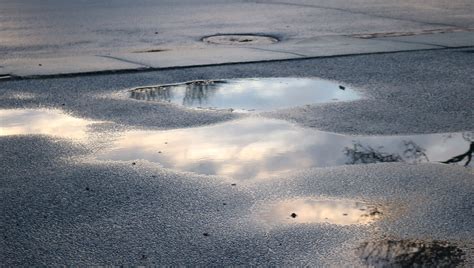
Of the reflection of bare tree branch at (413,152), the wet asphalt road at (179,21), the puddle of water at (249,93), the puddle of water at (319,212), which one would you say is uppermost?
the puddle of water at (319,212)

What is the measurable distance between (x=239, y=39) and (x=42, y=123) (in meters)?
5.94

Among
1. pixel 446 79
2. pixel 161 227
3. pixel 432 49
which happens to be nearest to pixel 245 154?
pixel 161 227

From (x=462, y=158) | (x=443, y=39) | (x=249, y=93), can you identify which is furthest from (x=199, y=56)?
(x=462, y=158)

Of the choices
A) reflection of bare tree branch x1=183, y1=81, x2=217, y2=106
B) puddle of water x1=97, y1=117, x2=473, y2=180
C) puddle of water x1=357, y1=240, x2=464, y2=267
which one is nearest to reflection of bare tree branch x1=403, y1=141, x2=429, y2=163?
puddle of water x1=97, y1=117, x2=473, y2=180

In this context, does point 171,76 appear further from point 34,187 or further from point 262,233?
point 262,233

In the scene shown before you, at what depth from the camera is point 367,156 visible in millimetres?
6223

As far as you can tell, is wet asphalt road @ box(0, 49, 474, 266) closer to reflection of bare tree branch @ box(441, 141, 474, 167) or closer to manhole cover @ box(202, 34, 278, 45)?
reflection of bare tree branch @ box(441, 141, 474, 167)

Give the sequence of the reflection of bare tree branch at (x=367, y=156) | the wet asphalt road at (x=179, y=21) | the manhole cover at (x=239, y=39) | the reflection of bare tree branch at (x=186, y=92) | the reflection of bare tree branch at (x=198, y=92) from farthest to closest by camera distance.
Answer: the manhole cover at (x=239, y=39) → the wet asphalt road at (x=179, y=21) → the reflection of bare tree branch at (x=186, y=92) → the reflection of bare tree branch at (x=198, y=92) → the reflection of bare tree branch at (x=367, y=156)

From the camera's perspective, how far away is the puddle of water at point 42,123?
6936 millimetres

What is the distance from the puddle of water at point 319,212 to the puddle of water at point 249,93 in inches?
109

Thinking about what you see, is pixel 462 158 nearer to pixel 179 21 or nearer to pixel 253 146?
pixel 253 146

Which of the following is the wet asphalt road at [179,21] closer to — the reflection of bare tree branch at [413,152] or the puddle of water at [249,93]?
the puddle of water at [249,93]

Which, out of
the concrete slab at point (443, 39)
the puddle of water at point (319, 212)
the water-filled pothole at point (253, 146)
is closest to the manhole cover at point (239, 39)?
the concrete slab at point (443, 39)

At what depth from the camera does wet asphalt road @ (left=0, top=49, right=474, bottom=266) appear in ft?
14.5
